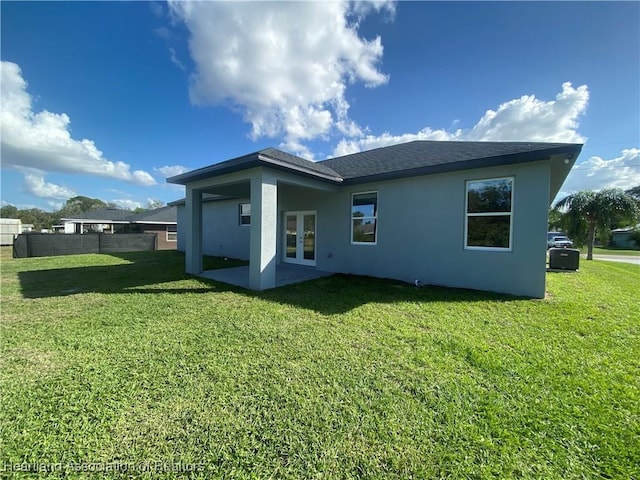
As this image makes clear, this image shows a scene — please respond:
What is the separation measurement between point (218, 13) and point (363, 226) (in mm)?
8094

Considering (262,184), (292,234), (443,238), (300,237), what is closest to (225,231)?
(292,234)

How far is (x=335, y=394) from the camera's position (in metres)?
2.65

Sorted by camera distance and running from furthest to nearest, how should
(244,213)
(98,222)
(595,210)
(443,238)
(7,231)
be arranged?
(98,222)
(7,231)
(595,210)
(244,213)
(443,238)

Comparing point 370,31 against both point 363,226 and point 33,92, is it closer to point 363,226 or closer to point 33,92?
point 363,226

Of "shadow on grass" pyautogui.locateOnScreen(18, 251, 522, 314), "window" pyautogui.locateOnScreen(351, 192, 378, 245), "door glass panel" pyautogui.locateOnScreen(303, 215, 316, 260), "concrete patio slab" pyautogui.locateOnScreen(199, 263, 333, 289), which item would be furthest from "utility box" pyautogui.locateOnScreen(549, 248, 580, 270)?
"door glass panel" pyautogui.locateOnScreen(303, 215, 316, 260)

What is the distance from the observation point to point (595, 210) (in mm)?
16984

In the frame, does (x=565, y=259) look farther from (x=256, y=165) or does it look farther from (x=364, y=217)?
(x=256, y=165)

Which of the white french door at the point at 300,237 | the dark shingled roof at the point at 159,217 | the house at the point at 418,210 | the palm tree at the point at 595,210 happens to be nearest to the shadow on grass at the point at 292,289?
the house at the point at 418,210

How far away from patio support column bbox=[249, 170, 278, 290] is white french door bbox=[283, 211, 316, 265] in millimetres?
3644

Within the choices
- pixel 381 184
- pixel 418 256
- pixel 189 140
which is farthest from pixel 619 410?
pixel 189 140

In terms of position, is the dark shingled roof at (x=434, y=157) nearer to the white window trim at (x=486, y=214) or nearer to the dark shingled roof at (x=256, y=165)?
the white window trim at (x=486, y=214)

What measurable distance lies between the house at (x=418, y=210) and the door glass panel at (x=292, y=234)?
0.91 m

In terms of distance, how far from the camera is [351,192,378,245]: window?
8805mm

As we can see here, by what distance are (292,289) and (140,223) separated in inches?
960
